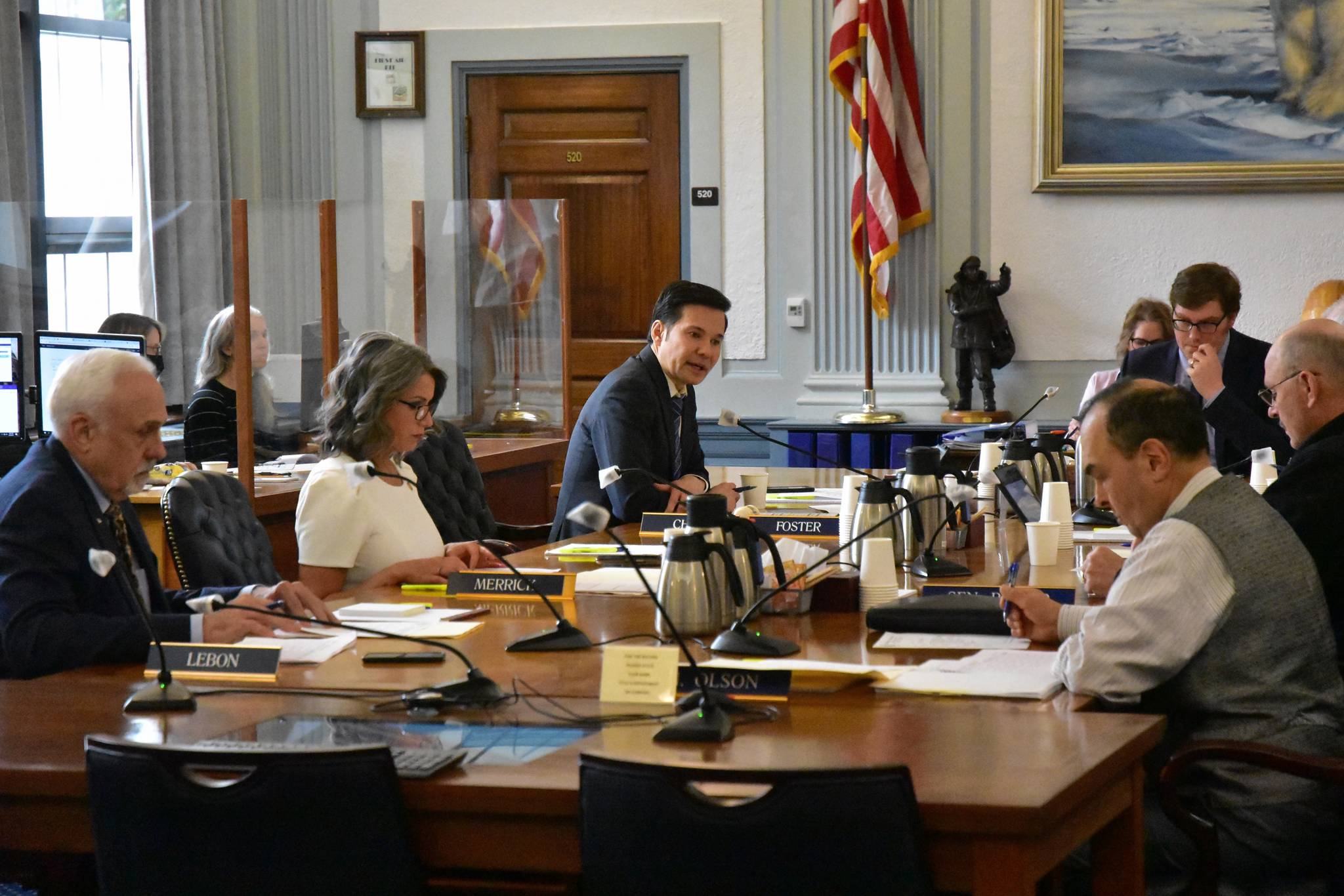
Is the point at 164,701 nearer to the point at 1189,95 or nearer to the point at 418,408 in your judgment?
the point at 418,408

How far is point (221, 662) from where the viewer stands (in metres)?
2.18

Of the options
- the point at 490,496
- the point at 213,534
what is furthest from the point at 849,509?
the point at 490,496

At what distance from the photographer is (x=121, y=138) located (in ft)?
22.7

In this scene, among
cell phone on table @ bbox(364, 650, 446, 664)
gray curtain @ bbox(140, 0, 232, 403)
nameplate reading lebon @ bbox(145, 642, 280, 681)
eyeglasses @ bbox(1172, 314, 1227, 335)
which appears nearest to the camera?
nameplate reading lebon @ bbox(145, 642, 280, 681)

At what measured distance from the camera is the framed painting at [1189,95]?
6469 mm

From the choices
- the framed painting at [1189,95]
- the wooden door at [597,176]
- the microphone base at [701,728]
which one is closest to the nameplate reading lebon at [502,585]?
the microphone base at [701,728]

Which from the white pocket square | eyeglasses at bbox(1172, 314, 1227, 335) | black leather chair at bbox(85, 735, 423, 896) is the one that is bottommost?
black leather chair at bbox(85, 735, 423, 896)

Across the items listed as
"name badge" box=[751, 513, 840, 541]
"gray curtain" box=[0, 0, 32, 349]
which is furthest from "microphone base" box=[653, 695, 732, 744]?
"gray curtain" box=[0, 0, 32, 349]

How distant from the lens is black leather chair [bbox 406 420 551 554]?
4133 mm

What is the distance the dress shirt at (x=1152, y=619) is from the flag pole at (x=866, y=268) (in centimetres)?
455

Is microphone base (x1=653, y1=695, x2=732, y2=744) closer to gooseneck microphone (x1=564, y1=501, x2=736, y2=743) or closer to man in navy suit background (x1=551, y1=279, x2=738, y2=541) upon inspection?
gooseneck microphone (x1=564, y1=501, x2=736, y2=743)

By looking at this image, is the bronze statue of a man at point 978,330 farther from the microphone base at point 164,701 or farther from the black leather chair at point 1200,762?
the microphone base at point 164,701

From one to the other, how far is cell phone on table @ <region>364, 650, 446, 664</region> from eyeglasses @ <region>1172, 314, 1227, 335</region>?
2.99m

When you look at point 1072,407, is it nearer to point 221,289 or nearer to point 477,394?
point 477,394
